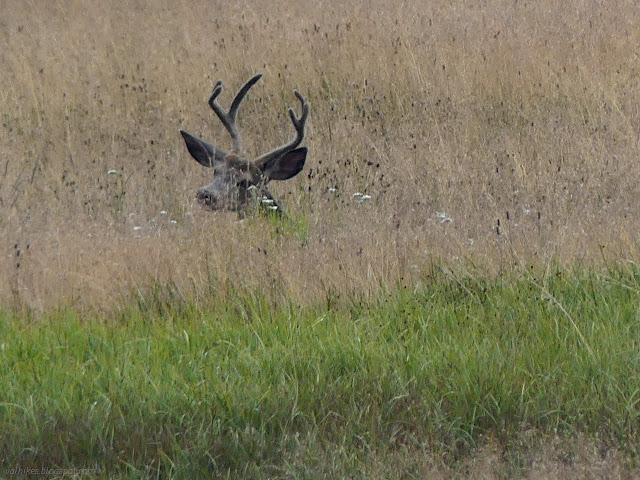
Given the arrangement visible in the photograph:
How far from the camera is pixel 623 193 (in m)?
8.06

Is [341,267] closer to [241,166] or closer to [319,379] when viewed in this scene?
[319,379]

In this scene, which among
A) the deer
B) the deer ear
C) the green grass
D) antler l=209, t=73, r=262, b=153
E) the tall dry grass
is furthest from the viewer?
antler l=209, t=73, r=262, b=153

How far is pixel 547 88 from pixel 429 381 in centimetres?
707

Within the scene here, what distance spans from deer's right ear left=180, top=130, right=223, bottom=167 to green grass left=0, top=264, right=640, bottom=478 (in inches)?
126

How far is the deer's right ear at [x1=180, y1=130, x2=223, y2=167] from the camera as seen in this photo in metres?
8.54

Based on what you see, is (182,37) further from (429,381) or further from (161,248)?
(429,381)

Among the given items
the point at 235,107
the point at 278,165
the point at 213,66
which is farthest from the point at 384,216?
the point at 213,66

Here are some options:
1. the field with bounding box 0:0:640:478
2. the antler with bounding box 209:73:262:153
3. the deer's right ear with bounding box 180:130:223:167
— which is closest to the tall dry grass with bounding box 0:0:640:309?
the field with bounding box 0:0:640:478

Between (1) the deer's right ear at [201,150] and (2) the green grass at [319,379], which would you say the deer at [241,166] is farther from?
(2) the green grass at [319,379]

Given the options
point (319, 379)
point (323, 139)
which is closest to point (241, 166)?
point (323, 139)

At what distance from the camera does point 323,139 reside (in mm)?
10156

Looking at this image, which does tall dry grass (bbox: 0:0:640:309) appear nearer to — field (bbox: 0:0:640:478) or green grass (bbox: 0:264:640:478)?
field (bbox: 0:0:640:478)

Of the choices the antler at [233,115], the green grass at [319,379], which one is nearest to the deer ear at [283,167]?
the antler at [233,115]

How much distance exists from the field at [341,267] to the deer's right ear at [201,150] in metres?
0.43
